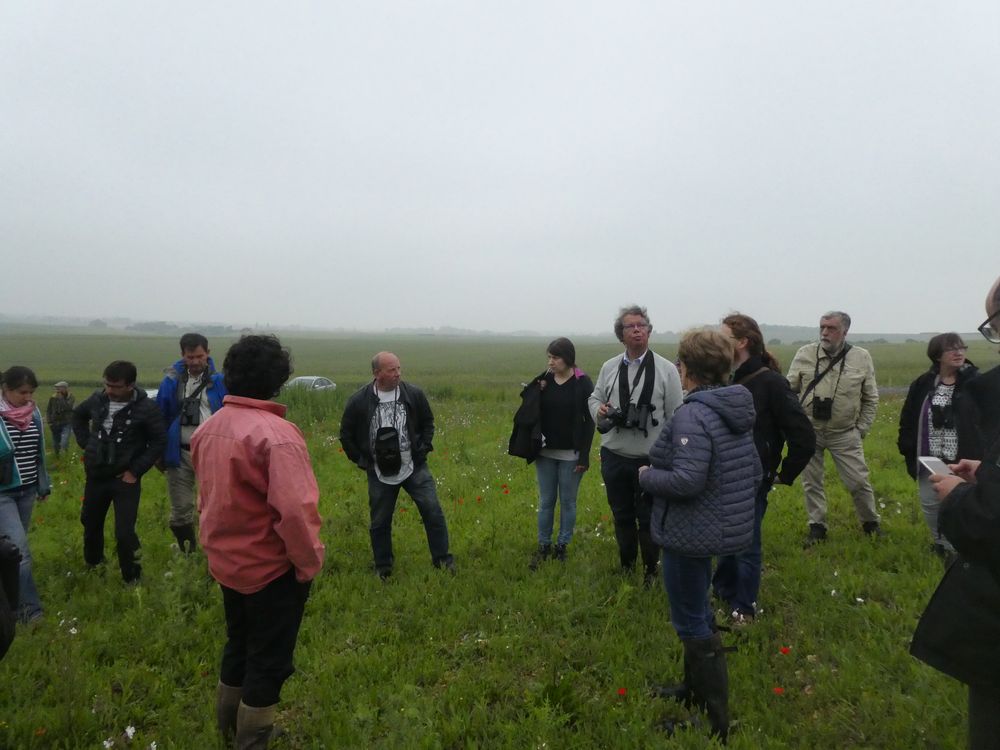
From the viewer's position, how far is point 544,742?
3141 millimetres

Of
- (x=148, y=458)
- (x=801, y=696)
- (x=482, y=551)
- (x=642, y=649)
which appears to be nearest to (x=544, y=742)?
(x=642, y=649)

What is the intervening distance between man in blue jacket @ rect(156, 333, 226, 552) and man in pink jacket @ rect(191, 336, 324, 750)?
9.09 feet

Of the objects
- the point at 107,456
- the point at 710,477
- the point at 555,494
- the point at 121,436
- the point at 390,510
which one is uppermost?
the point at 710,477

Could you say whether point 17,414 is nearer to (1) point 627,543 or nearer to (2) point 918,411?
(1) point 627,543

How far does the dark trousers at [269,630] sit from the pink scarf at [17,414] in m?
3.30

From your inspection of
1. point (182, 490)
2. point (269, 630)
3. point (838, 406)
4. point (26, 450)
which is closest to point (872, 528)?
point (838, 406)

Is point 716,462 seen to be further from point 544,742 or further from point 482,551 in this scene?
point 482,551

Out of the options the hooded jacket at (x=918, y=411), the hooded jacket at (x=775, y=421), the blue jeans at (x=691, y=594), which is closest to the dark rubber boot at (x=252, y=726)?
the blue jeans at (x=691, y=594)

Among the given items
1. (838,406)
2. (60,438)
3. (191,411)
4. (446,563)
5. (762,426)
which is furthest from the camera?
(60,438)

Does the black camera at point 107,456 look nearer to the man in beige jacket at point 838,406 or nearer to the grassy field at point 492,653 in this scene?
the grassy field at point 492,653

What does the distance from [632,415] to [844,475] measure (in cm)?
280

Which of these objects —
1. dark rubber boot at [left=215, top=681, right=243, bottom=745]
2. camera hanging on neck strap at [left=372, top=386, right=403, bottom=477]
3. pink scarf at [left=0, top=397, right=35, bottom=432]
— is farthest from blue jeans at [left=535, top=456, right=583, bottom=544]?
pink scarf at [left=0, top=397, right=35, bottom=432]

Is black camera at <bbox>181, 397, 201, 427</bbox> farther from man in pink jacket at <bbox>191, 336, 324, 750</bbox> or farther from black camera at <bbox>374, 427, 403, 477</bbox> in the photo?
man in pink jacket at <bbox>191, 336, 324, 750</bbox>

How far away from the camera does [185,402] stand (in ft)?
18.3
